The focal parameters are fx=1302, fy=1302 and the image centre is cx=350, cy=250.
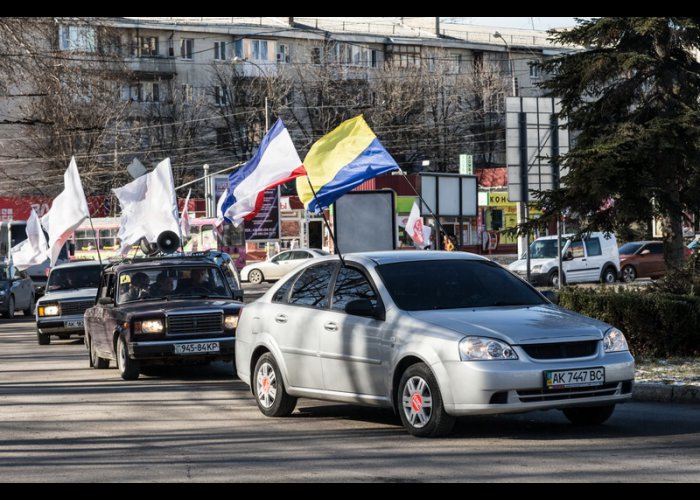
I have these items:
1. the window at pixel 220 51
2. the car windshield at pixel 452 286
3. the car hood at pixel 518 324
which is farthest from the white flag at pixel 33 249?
the window at pixel 220 51

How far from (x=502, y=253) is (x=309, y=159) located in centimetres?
5574

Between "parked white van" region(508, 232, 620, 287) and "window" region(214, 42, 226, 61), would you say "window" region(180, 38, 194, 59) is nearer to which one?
"window" region(214, 42, 226, 61)

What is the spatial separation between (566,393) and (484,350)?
0.74 meters

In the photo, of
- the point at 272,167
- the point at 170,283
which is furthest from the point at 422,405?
the point at 272,167

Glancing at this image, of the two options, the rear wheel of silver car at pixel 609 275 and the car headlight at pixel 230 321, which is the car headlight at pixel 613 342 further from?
the rear wheel of silver car at pixel 609 275

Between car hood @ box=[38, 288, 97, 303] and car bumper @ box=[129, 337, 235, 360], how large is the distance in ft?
28.7

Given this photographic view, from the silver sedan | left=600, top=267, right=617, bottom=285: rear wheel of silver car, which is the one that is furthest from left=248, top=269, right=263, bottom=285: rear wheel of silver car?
the silver sedan

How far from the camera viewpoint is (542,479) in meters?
8.20

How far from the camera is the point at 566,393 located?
33.1 ft

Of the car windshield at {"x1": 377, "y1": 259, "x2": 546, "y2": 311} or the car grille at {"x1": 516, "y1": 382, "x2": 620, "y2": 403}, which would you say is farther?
the car windshield at {"x1": 377, "y1": 259, "x2": 546, "y2": 311}

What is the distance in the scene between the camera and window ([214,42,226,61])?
3393 inches

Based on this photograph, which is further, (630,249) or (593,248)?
(630,249)

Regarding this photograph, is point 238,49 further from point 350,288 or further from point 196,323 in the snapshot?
point 350,288

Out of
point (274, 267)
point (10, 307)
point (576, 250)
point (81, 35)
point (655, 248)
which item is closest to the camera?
point (10, 307)
